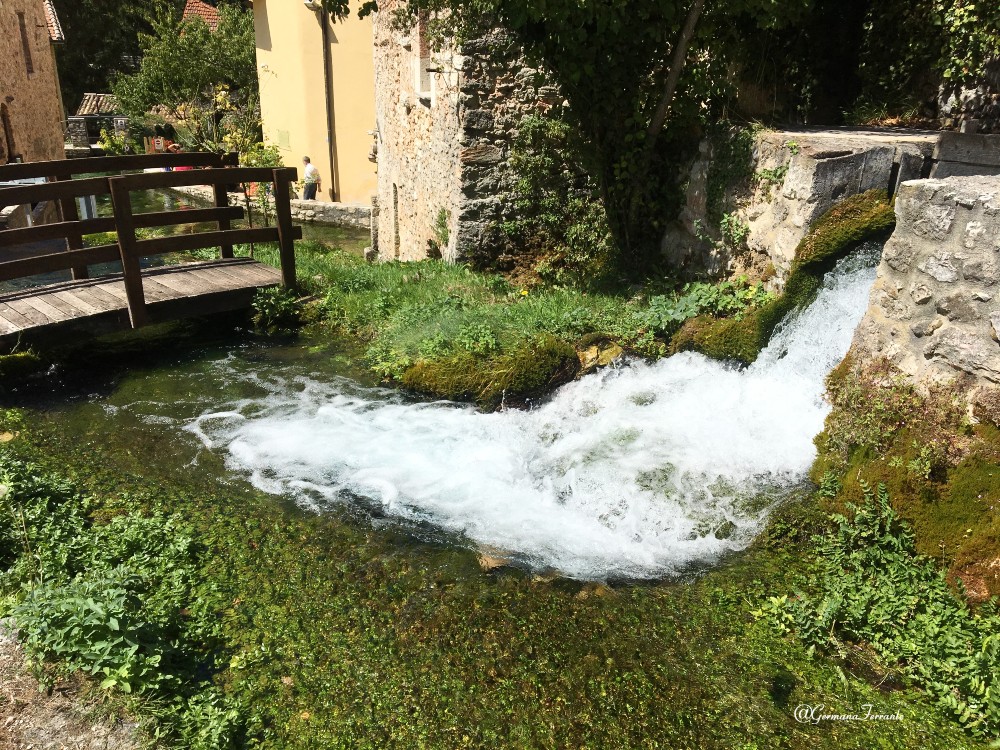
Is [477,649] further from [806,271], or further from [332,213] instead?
[332,213]

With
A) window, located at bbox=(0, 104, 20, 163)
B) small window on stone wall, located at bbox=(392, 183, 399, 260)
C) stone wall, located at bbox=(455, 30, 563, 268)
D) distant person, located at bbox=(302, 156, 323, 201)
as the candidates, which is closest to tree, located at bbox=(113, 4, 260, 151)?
distant person, located at bbox=(302, 156, 323, 201)

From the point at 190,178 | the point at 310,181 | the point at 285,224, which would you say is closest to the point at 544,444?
the point at 285,224

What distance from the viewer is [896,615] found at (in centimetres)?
429

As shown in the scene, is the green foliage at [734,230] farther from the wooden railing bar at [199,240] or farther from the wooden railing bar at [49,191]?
the wooden railing bar at [49,191]

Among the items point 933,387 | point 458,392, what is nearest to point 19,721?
point 458,392

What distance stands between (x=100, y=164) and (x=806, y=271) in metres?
7.60

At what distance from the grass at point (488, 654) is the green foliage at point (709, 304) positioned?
8.91 feet

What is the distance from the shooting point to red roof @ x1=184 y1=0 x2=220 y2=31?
92.9 ft

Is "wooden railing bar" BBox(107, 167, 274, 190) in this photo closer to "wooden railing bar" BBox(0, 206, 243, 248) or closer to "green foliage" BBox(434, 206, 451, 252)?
"wooden railing bar" BBox(0, 206, 243, 248)

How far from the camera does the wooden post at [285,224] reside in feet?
30.2

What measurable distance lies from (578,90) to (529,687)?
648 cm

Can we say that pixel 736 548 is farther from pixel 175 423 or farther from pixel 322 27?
pixel 322 27

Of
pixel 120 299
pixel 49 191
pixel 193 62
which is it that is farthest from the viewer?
pixel 193 62

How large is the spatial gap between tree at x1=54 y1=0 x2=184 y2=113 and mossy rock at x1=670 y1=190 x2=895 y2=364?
33.9 m
